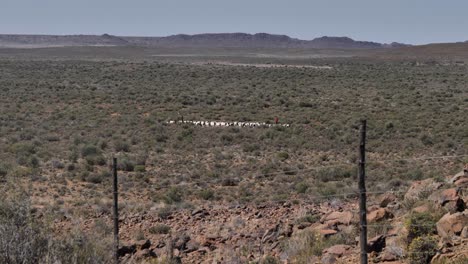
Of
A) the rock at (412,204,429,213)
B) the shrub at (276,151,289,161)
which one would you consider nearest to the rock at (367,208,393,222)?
the rock at (412,204,429,213)

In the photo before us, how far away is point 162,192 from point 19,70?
67840mm

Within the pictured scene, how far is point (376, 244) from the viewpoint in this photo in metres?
9.37

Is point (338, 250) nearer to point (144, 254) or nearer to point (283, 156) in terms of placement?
point (144, 254)

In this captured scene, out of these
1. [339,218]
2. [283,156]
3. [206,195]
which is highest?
[339,218]

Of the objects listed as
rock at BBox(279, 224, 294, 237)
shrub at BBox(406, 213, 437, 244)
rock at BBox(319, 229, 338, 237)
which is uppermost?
shrub at BBox(406, 213, 437, 244)

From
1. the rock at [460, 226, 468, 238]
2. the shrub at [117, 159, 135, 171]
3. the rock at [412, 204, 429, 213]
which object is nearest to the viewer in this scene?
the rock at [460, 226, 468, 238]

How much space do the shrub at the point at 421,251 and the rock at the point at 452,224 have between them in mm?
567

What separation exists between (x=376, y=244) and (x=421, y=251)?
1059 mm

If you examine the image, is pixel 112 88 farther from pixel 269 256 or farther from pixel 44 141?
pixel 269 256

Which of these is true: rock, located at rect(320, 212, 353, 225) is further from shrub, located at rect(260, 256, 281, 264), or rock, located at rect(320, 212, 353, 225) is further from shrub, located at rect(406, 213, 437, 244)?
shrub, located at rect(260, 256, 281, 264)

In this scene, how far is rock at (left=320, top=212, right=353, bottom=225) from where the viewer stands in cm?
1090

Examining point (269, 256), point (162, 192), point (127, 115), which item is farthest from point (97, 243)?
point (127, 115)

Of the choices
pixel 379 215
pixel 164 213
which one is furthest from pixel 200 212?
pixel 379 215

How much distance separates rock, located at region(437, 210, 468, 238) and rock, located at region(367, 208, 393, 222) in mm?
1499
